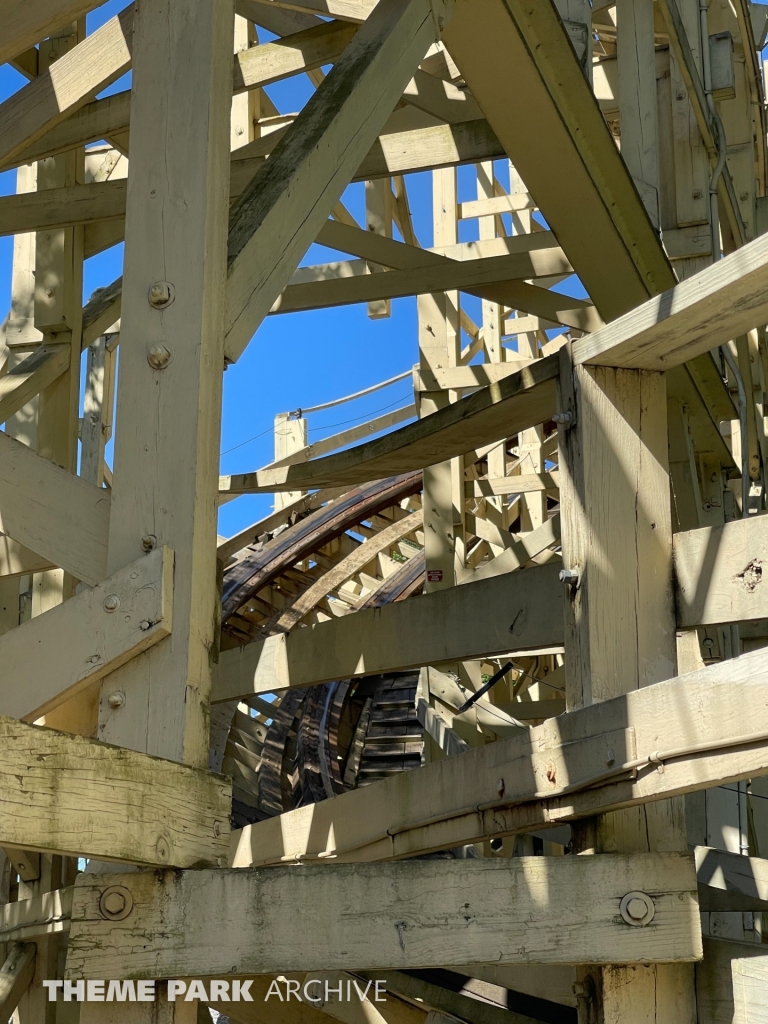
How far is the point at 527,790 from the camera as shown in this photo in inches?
99.5

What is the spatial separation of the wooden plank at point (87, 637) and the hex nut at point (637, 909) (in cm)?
92

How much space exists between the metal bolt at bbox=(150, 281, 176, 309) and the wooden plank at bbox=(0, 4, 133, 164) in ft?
4.89

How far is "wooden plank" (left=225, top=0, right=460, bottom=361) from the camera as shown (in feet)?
7.52

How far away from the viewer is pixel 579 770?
7.57 ft

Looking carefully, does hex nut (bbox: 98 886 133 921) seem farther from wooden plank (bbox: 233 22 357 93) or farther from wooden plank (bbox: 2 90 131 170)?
wooden plank (bbox: 233 22 357 93)

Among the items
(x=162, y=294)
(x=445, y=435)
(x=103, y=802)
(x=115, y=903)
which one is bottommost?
(x=115, y=903)

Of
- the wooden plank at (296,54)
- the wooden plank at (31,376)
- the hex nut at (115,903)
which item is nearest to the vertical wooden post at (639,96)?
the wooden plank at (296,54)

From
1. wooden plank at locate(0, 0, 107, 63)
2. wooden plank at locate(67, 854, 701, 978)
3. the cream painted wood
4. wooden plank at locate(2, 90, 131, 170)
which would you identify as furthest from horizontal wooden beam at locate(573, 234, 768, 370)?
wooden plank at locate(2, 90, 131, 170)

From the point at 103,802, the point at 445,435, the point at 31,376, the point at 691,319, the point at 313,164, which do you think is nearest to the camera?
the point at 103,802

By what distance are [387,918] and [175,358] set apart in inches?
40.5

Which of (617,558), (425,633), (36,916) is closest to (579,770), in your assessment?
(617,558)

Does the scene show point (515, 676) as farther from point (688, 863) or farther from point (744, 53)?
point (688, 863)

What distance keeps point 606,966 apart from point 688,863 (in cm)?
24

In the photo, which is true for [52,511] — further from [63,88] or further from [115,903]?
[63,88]
